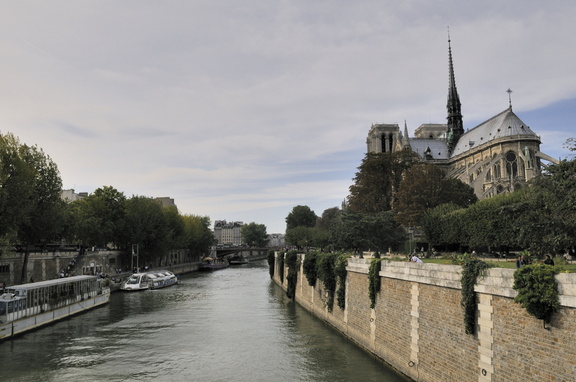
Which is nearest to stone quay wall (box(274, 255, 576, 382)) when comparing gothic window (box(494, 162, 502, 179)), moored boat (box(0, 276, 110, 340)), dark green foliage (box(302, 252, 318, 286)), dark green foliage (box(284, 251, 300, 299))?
dark green foliage (box(302, 252, 318, 286))

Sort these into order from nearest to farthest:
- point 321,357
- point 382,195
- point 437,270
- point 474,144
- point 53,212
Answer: point 437,270 < point 321,357 < point 53,212 < point 382,195 < point 474,144

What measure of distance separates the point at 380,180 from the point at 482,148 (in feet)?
126

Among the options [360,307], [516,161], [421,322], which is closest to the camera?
[421,322]

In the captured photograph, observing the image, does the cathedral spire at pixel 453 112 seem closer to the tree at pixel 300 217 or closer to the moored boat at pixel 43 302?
the tree at pixel 300 217

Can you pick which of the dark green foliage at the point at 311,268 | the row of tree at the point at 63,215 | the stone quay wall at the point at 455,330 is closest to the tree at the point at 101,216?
the row of tree at the point at 63,215

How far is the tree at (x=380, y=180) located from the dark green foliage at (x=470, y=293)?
186 feet

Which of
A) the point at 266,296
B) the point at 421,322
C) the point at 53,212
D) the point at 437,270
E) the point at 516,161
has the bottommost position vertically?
the point at 266,296

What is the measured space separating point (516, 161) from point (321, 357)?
8069cm

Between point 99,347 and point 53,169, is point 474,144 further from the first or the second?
point 99,347

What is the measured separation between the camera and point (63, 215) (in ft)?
159

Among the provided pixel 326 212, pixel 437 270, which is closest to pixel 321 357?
pixel 437 270

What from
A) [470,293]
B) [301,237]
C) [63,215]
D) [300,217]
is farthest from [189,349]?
[300,217]

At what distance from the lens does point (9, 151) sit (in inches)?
1556

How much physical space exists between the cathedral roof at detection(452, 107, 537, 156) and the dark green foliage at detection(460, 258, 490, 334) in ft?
286
